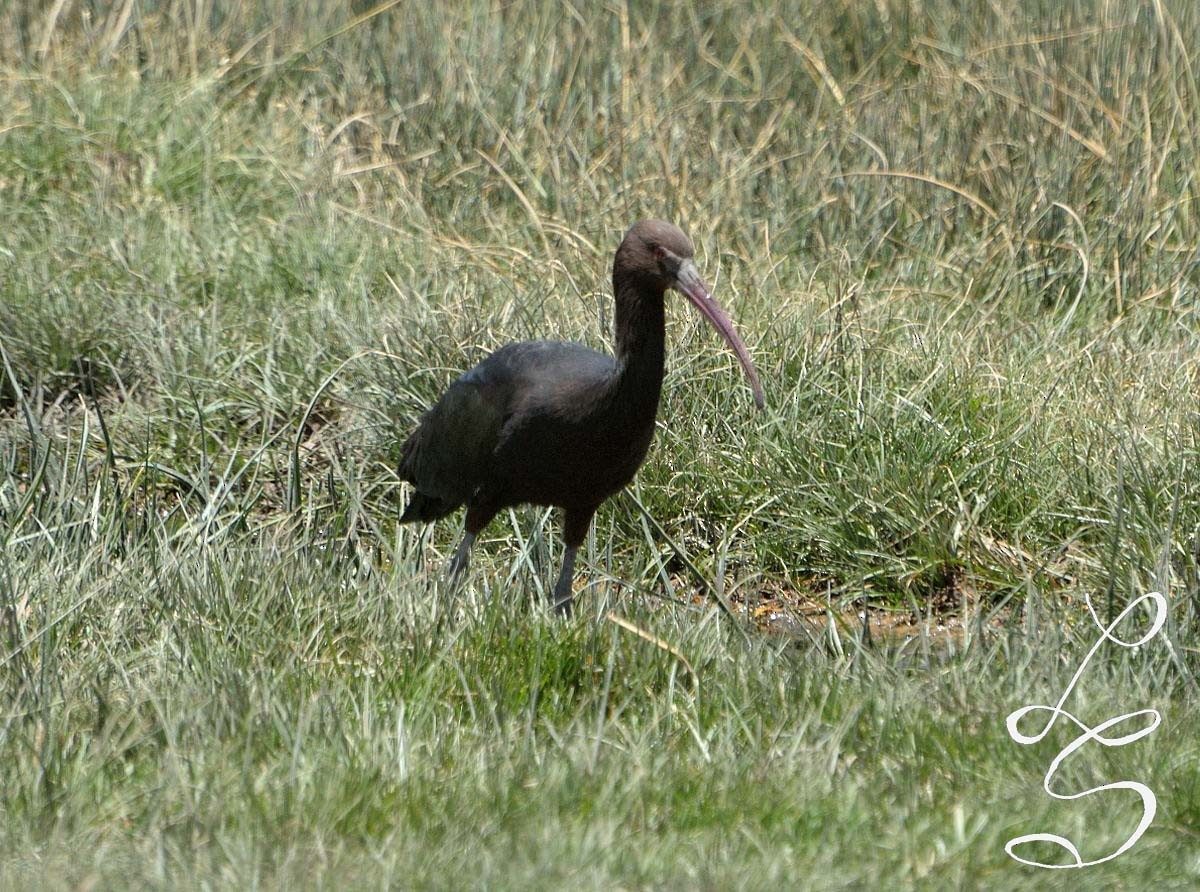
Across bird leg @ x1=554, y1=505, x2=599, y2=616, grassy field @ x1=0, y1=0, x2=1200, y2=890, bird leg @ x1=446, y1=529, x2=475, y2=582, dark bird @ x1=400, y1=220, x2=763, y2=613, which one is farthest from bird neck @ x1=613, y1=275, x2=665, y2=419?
bird leg @ x1=446, y1=529, x2=475, y2=582

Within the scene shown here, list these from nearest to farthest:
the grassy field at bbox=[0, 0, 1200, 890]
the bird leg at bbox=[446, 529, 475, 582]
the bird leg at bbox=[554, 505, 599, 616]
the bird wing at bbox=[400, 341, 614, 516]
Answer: the grassy field at bbox=[0, 0, 1200, 890] → the bird wing at bbox=[400, 341, 614, 516] → the bird leg at bbox=[554, 505, 599, 616] → the bird leg at bbox=[446, 529, 475, 582]

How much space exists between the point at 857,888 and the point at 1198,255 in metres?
4.18

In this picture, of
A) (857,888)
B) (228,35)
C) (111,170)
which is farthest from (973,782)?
(228,35)

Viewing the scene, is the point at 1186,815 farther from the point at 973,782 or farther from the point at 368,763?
the point at 368,763

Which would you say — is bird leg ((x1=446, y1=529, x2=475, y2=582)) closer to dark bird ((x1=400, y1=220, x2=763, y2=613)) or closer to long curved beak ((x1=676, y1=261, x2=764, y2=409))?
dark bird ((x1=400, y1=220, x2=763, y2=613))

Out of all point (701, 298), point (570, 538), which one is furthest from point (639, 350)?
point (570, 538)

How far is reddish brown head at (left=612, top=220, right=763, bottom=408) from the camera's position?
4074 millimetres

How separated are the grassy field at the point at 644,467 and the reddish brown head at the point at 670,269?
677mm

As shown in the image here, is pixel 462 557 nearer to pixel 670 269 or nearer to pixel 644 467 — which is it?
pixel 644 467

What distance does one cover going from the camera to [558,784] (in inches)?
122

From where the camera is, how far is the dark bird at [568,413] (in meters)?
4.13

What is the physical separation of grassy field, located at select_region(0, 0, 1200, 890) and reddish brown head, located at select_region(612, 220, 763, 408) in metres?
0.68

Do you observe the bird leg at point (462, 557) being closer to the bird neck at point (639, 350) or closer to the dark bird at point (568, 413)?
the dark bird at point (568, 413)

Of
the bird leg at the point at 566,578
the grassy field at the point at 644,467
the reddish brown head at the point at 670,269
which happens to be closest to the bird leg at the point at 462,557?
the grassy field at the point at 644,467
